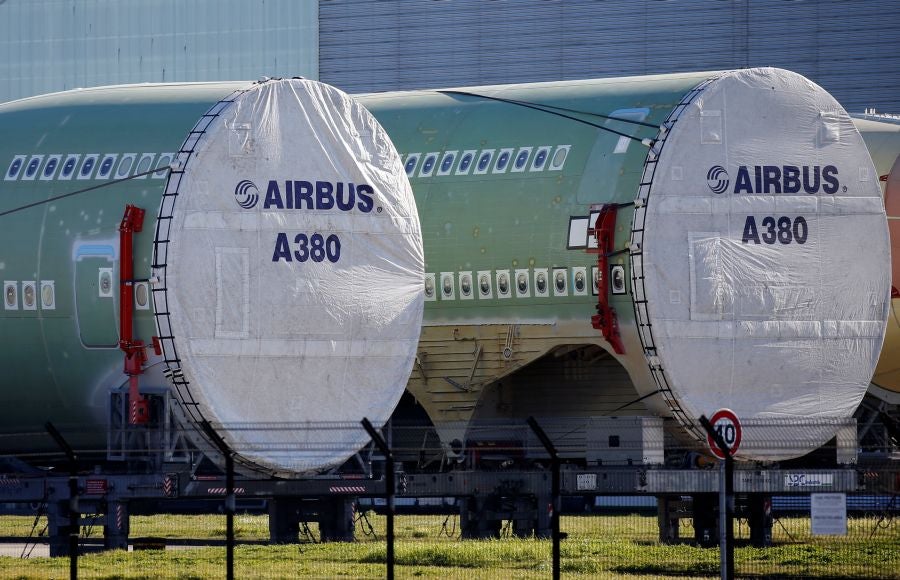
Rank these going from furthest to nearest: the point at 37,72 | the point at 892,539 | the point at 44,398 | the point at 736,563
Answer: the point at 37,72 → the point at 44,398 → the point at 892,539 → the point at 736,563

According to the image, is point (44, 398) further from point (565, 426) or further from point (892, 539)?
point (892, 539)

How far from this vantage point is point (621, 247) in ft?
102

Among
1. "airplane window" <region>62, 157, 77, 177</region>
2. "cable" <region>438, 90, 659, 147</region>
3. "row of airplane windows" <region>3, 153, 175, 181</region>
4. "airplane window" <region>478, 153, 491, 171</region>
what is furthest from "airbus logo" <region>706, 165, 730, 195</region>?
"airplane window" <region>62, 157, 77, 177</region>

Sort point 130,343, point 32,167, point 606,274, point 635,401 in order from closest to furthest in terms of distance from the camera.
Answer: point 130,343, point 606,274, point 635,401, point 32,167

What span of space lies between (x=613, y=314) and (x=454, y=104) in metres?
6.68

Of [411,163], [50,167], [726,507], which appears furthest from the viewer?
[411,163]

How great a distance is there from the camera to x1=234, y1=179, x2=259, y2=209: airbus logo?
2783 cm

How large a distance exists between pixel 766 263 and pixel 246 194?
910cm

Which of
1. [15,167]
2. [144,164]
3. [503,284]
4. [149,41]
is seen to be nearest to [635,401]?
[503,284]

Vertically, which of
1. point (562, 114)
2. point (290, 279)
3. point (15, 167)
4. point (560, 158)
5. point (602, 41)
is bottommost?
point (290, 279)

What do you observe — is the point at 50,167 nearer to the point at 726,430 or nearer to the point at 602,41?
the point at 726,430

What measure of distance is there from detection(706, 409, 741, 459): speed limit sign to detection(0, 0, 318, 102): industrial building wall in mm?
43654

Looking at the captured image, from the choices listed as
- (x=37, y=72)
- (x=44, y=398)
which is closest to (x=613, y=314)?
(x=44, y=398)

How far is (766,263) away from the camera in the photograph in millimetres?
30062
